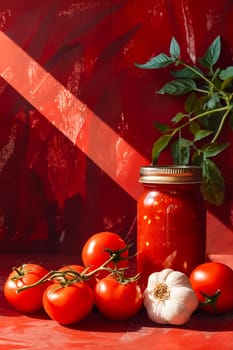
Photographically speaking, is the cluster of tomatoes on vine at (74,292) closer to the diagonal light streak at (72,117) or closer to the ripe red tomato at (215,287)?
the ripe red tomato at (215,287)

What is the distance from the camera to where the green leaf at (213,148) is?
1.34 metres

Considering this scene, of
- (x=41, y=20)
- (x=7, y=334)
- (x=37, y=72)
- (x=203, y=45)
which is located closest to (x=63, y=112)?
(x=37, y=72)

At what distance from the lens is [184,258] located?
3.51 ft

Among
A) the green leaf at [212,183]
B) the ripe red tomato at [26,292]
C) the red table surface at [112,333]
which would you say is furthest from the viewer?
the green leaf at [212,183]

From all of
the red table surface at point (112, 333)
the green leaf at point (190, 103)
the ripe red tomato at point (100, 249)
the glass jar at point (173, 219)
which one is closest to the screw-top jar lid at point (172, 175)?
the glass jar at point (173, 219)

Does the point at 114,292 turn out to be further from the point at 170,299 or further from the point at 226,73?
the point at 226,73

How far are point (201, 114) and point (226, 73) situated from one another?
12 cm

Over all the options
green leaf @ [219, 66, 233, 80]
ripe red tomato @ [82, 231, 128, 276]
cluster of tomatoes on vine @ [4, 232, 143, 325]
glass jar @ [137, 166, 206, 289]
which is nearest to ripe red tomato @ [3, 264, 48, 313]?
cluster of tomatoes on vine @ [4, 232, 143, 325]

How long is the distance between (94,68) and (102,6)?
16 centimetres

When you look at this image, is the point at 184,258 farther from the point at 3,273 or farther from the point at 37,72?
the point at 37,72

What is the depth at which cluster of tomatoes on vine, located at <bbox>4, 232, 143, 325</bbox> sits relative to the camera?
91cm

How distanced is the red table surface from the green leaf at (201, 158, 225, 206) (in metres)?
0.42

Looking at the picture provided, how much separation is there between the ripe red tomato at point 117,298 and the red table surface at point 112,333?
0.02 m

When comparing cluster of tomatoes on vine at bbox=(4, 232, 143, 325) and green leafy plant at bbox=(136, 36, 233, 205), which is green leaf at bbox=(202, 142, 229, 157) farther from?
cluster of tomatoes on vine at bbox=(4, 232, 143, 325)
